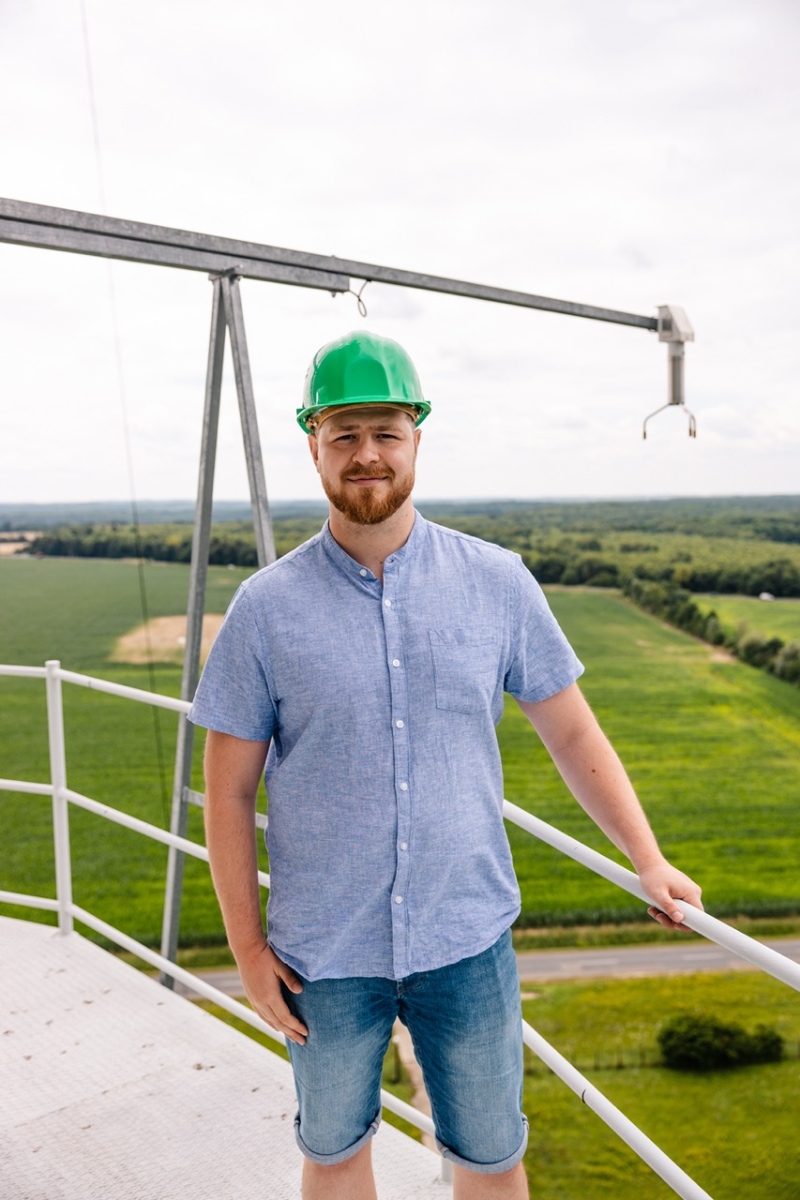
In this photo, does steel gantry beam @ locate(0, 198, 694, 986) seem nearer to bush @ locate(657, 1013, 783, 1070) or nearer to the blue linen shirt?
the blue linen shirt

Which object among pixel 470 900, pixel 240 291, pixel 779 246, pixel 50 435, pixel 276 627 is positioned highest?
pixel 779 246

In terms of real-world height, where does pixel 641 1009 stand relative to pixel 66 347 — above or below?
below

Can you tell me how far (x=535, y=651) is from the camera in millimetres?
1040

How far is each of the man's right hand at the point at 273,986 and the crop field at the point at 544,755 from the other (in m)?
26.0

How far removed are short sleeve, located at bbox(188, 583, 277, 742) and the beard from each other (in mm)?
131

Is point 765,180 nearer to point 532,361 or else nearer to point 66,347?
point 532,361

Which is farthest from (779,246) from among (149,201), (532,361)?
(149,201)

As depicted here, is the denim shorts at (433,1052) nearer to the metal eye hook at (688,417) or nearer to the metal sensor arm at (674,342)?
the metal eye hook at (688,417)

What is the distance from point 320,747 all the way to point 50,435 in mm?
28660

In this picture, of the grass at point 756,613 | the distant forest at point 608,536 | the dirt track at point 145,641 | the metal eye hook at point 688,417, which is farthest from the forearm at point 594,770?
the grass at point 756,613

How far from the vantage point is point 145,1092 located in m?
1.62

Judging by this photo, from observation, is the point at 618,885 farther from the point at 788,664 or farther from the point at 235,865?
the point at 788,664

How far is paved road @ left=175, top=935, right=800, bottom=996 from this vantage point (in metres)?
24.1

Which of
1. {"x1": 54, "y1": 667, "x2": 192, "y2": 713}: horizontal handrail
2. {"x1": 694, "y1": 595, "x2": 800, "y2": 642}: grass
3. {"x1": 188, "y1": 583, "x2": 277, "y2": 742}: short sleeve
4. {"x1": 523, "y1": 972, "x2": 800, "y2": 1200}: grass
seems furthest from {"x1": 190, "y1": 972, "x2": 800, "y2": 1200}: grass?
{"x1": 694, "y1": 595, "x2": 800, "y2": 642}: grass
